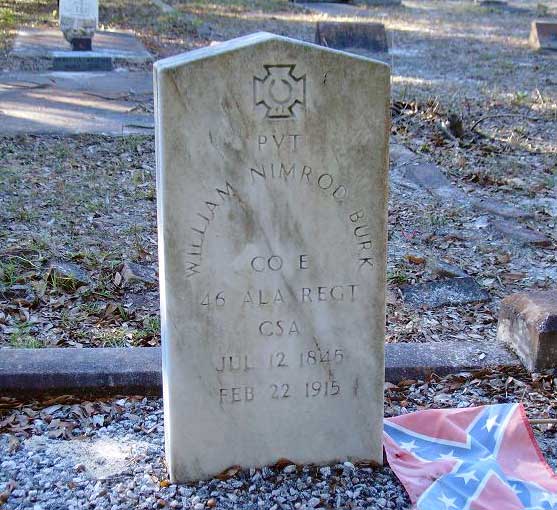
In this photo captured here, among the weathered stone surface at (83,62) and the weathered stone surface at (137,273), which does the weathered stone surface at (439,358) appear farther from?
the weathered stone surface at (83,62)

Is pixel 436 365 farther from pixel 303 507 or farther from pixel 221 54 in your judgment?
pixel 221 54

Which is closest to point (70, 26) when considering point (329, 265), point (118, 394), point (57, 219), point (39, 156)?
point (39, 156)

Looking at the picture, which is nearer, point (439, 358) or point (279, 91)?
point (279, 91)

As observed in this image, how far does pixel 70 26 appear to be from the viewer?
1092cm

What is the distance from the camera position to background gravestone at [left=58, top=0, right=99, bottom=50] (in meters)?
10.9

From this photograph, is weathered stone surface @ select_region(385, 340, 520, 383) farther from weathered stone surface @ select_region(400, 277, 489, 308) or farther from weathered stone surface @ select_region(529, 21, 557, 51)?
weathered stone surface @ select_region(529, 21, 557, 51)

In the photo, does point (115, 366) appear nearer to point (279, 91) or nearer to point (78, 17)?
point (279, 91)

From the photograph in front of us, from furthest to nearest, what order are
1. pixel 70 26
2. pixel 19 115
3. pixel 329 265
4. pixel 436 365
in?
pixel 70 26
pixel 19 115
pixel 436 365
pixel 329 265

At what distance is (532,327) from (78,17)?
28.6 feet

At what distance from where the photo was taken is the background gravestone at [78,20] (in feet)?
35.7

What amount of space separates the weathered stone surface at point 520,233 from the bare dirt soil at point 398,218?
2cm

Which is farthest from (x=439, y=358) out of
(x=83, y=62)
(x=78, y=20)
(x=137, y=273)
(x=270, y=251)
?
(x=78, y=20)

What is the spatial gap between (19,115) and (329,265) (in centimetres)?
609

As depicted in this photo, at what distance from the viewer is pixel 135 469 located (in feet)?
9.57
